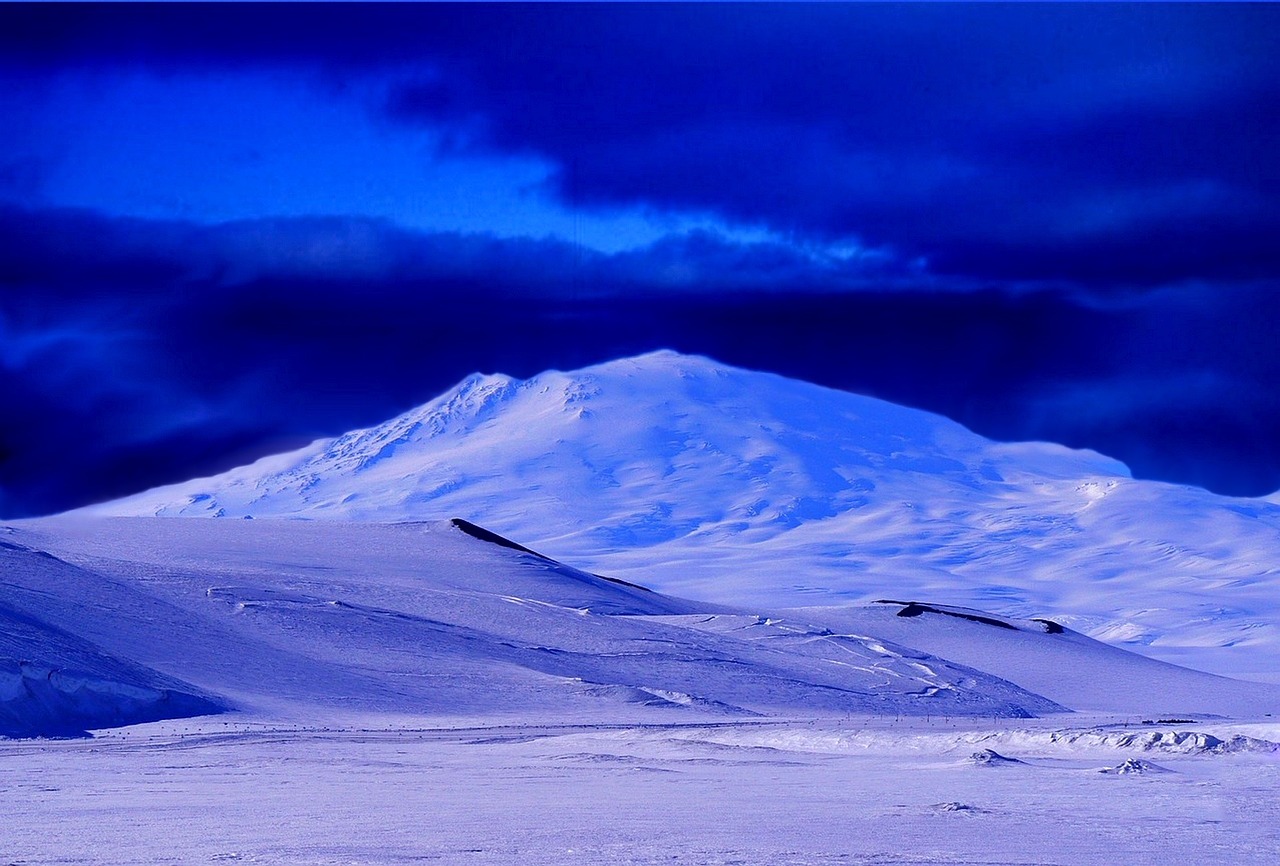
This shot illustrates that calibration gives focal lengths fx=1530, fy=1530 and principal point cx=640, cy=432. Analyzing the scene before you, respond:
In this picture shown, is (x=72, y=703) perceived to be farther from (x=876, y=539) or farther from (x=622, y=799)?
(x=876, y=539)

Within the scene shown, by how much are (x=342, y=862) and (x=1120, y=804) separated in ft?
34.2

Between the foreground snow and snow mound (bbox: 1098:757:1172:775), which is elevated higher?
snow mound (bbox: 1098:757:1172:775)

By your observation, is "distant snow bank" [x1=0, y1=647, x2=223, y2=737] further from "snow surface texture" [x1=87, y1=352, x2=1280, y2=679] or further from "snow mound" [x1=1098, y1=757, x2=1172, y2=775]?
"snow surface texture" [x1=87, y1=352, x2=1280, y2=679]

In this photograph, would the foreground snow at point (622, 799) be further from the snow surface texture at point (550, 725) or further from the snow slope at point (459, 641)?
the snow slope at point (459, 641)

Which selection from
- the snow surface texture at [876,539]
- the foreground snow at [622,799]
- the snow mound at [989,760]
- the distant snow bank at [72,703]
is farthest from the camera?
the snow surface texture at [876,539]

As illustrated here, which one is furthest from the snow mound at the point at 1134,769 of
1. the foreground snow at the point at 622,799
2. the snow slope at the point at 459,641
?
the snow slope at the point at 459,641

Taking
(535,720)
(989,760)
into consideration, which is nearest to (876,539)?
(535,720)

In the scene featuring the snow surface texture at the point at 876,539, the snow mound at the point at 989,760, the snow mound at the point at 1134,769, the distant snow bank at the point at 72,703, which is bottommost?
the distant snow bank at the point at 72,703

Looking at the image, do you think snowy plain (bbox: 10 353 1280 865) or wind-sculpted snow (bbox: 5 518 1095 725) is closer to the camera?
snowy plain (bbox: 10 353 1280 865)

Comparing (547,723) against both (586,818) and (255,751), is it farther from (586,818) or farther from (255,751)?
(586,818)

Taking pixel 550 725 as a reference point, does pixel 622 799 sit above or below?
below

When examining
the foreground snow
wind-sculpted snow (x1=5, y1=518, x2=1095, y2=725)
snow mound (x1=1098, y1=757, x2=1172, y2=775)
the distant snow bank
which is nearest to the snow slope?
wind-sculpted snow (x1=5, y1=518, x2=1095, y2=725)

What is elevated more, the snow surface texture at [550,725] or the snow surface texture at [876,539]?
the snow surface texture at [876,539]

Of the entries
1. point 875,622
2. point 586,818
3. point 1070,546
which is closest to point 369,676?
point 586,818
